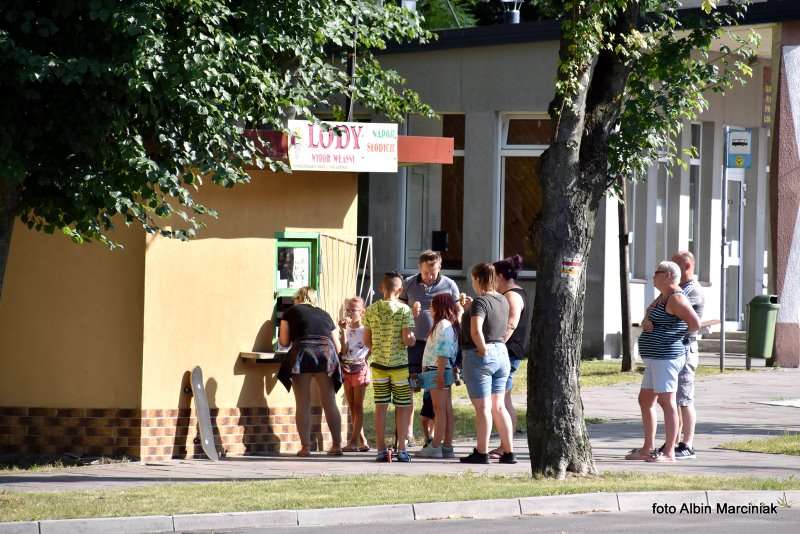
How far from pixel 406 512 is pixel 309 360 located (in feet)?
14.1

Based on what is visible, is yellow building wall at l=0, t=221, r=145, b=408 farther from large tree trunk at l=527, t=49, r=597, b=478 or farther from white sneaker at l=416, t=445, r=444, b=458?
large tree trunk at l=527, t=49, r=597, b=478

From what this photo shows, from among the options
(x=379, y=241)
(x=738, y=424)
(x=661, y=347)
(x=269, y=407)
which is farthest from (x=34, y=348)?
(x=379, y=241)

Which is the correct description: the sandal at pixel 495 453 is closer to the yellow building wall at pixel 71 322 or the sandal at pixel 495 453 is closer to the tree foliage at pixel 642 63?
the tree foliage at pixel 642 63

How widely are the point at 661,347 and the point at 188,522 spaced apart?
5.27 meters

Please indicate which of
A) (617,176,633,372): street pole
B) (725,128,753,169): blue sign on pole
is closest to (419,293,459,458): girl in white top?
(617,176,633,372): street pole

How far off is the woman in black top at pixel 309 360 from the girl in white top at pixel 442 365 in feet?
3.22

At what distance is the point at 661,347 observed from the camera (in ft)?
43.0

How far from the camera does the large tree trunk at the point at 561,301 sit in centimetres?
1139

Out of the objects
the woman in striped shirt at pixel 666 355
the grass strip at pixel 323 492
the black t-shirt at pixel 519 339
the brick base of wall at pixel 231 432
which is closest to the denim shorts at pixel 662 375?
the woman in striped shirt at pixel 666 355

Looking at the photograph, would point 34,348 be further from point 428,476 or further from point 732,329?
point 732,329

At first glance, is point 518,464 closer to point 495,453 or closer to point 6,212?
point 495,453

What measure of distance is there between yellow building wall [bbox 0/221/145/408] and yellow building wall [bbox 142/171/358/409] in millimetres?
172

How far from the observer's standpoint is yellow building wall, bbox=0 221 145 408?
44.3 feet

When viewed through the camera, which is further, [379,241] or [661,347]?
[379,241]
